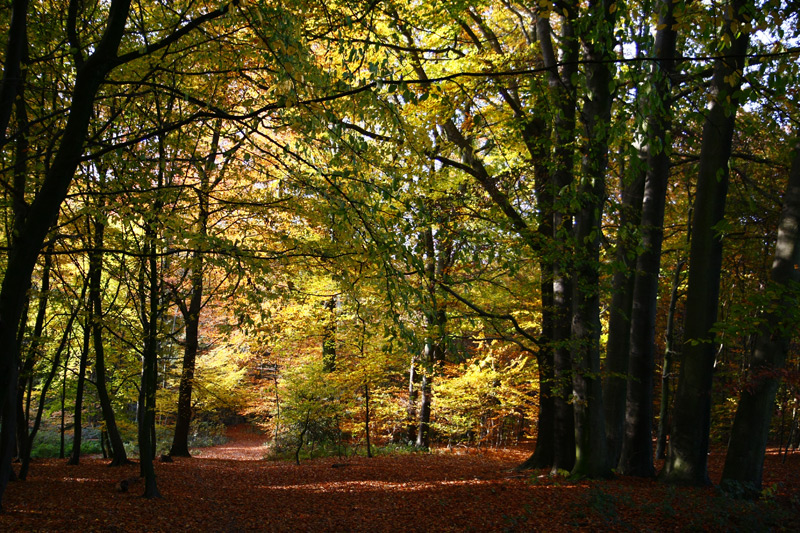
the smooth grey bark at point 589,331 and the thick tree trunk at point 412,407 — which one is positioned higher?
the smooth grey bark at point 589,331

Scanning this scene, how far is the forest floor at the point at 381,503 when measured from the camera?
5383 millimetres

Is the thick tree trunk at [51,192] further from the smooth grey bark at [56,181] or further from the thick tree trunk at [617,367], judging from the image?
the thick tree trunk at [617,367]

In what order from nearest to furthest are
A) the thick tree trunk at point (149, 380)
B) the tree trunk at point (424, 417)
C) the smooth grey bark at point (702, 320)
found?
the thick tree trunk at point (149, 380), the smooth grey bark at point (702, 320), the tree trunk at point (424, 417)

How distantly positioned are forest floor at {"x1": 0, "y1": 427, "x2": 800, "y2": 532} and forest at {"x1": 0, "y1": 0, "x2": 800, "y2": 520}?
1.94 ft

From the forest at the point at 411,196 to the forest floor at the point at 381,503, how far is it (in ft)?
1.94

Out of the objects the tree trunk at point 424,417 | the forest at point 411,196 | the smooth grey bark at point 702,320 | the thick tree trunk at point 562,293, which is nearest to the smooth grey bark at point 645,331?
the forest at point 411,196

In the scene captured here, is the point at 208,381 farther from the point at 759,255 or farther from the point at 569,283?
the point at 759,255

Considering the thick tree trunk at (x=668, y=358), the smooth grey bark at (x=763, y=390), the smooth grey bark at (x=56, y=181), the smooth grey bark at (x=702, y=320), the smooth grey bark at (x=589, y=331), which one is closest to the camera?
the smooth grey bark at (x=56, y=181)

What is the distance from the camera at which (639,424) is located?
870cm

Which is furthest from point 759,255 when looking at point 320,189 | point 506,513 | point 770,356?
point 320,189

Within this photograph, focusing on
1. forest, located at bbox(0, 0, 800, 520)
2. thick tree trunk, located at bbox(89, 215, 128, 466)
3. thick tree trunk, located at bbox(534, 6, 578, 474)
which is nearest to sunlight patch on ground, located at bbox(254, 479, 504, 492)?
thick tree trunk, located at bbox(534, 6, 578, 474)

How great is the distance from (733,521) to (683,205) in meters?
10.5

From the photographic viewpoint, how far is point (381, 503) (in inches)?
293

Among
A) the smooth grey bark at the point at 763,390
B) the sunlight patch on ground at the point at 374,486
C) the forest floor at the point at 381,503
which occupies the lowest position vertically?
the sunlight patch on ground at the point at 374,486
